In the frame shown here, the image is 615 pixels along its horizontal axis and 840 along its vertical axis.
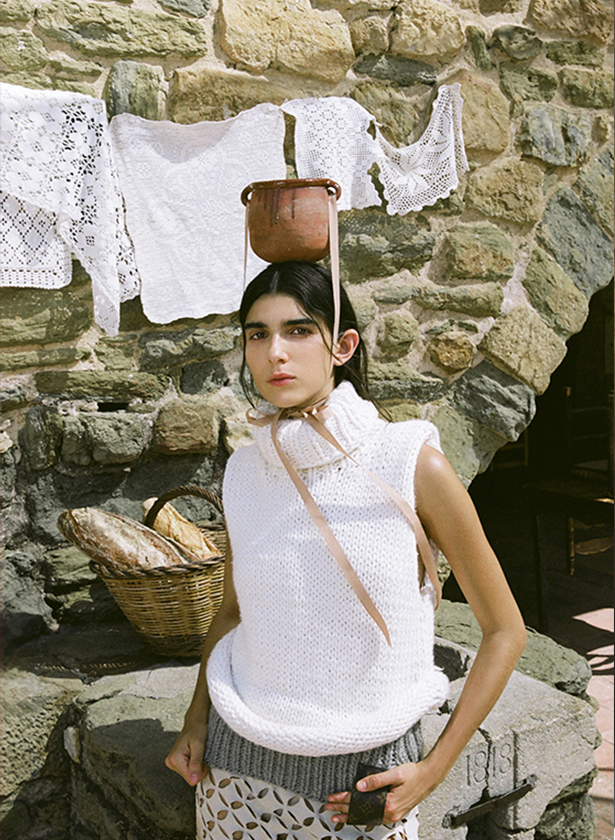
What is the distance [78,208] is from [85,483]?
770 mm

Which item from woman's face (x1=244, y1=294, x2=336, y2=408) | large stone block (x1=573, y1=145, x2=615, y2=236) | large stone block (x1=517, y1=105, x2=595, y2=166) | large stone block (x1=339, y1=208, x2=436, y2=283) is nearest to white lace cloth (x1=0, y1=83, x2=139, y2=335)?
large stone block (x1=339, y1=208, x2=436, y2=283)

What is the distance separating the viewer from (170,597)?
5.95 feet

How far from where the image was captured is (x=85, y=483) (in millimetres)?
2162

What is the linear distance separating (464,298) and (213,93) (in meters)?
1.09

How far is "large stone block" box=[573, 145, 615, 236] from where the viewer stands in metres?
2.84

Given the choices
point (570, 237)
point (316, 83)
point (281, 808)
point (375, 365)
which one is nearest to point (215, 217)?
point (316, 83)

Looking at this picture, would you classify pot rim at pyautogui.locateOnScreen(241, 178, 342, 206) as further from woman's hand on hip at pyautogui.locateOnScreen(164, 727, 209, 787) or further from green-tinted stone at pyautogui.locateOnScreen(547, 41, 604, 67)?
green-tinted stone at pyautogui.locateOnScreen(547, 41, 604, 67)

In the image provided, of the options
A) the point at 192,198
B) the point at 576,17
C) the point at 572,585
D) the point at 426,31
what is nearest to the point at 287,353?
the point at 192,198

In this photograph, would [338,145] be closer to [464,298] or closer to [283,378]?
[464,298]

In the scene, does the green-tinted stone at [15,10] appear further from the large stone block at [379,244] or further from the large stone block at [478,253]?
the large stone block at [478,253]

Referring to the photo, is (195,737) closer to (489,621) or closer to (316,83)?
(489,621)

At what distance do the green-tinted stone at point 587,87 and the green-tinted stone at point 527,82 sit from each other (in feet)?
0.20

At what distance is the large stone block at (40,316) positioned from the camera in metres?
1.99

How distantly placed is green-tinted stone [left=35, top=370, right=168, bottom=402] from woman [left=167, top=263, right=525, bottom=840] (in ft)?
3.56
